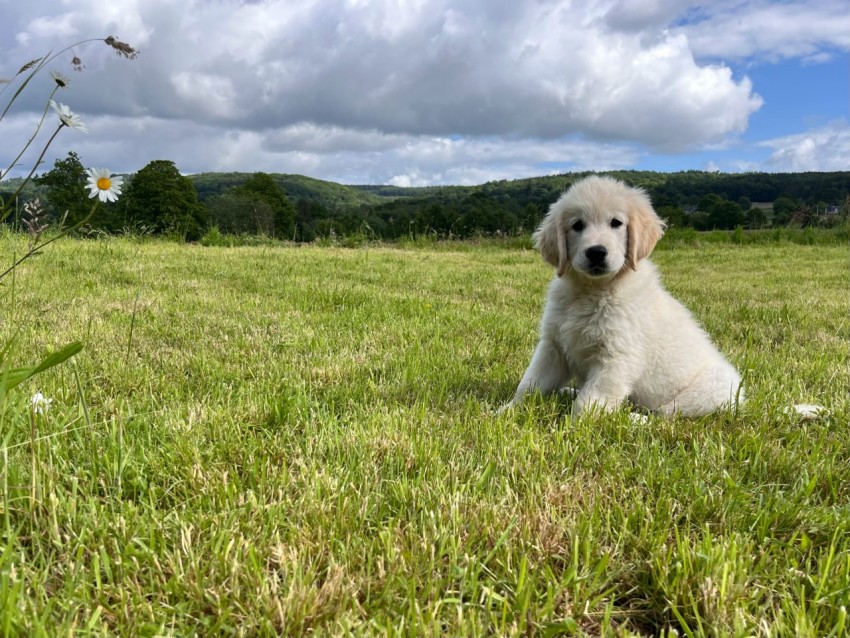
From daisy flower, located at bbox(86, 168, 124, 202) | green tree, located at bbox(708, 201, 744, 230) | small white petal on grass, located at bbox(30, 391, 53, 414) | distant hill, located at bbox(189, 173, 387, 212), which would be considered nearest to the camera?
daisy flower, located at bbox(86, 168, 124, 202)

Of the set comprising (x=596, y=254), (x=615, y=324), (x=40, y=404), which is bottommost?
(x=40, y=404)

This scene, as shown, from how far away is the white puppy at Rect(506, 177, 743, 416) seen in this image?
2.97 m

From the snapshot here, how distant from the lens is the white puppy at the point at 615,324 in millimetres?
2967

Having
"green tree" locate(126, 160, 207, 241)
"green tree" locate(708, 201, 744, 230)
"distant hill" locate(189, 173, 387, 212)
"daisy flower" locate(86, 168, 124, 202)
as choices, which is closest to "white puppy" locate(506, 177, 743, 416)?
"daisy flower" locate(86, 168, 124, 202)

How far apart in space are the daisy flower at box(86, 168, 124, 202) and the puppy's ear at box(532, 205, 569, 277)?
2.27 meters

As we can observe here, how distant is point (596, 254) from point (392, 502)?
1.84 metres

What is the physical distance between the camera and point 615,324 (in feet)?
9.86

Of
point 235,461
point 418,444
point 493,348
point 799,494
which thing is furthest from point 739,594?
point 493,348

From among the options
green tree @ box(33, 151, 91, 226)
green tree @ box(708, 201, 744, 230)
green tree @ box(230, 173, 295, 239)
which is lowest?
green tree @ box(33, 151, 91, 226)

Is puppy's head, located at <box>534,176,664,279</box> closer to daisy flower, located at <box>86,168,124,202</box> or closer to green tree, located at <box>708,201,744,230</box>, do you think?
daisy flower, located at <box>86,168,124,202</box>

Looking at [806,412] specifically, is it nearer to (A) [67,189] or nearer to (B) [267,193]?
(A) [67,189]

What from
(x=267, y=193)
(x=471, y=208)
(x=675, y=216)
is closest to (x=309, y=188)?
(x=267, y=193)

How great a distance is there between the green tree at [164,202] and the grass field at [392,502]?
11.1 m

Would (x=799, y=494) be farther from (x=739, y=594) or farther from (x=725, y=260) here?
(x=725, y=260)
